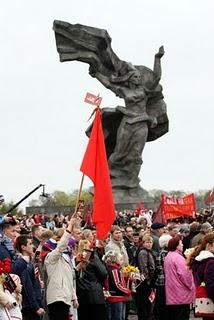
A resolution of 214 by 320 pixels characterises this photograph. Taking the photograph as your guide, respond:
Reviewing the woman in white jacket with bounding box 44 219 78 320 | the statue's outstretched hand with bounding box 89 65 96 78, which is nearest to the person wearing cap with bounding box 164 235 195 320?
the woman in white jacket with bounding box 44 219 78 320

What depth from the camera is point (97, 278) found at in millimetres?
10406

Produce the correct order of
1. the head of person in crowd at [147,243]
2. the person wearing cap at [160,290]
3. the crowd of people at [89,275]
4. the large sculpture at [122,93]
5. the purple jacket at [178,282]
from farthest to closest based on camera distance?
the large sculpture at [122,93], the head of person in crowd at [147,243], the person wearing cap at [160,290], the purple jacket at [178,282], the crowd of people at [89,275]

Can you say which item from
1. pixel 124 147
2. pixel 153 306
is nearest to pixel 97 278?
pixel 153 306

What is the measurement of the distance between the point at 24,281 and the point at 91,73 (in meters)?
26.4

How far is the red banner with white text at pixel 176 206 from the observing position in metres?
22.3

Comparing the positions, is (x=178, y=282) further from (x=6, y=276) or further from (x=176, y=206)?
(x=176, y=206)

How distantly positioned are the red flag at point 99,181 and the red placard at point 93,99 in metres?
0.35

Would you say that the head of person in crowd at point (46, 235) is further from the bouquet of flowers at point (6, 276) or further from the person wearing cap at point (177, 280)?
the bouquet of flowers at point (6, 276)

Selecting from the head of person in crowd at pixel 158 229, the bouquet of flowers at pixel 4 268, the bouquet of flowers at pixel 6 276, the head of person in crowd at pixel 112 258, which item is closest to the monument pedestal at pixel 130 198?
the head of person in crowd at pixel 158 229

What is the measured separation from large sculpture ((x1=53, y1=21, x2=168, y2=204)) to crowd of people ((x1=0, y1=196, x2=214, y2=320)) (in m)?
20.8

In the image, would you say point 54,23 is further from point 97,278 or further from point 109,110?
point 97,278

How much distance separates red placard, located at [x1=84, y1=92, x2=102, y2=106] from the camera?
9805mm

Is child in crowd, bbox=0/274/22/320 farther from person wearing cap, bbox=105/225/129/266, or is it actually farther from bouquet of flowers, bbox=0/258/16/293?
person wearing cap, bbox=105/225/129/266

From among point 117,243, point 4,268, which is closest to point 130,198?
point 117,243
